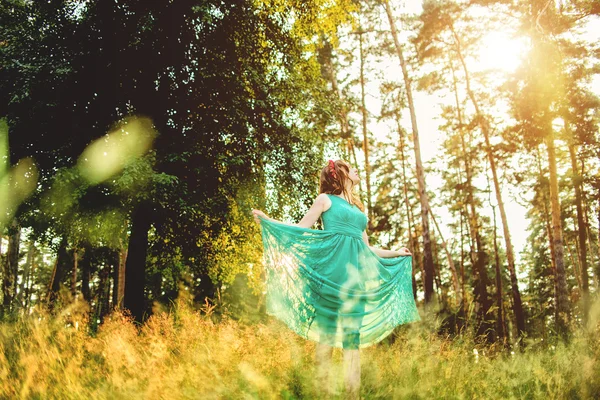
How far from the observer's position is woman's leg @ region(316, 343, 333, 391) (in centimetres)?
325

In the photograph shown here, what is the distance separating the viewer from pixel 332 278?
143 inches

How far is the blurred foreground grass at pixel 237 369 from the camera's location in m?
3.19

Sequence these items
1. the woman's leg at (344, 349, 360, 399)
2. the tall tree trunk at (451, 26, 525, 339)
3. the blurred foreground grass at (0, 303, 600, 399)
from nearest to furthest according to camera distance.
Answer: the blurred foreground grass at (0, 303, 600, 399) → the woman's leg at (344, 349, 360, 399) → the tall tree trunk at (451, 26, 525, 339)

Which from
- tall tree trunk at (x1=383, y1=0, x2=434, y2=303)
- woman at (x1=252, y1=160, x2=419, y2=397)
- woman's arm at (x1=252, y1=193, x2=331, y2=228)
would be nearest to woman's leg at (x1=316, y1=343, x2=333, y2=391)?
woman at (x1=252, y1=160, x2=419, y2=397)

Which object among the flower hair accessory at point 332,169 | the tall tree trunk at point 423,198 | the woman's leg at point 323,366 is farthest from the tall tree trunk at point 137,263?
the tall tree trunk at point 423,198

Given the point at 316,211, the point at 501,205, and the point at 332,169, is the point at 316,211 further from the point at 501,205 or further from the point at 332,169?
the point at 501,205

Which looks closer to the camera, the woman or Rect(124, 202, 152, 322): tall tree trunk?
the woman

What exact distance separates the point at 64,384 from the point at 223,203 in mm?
6079

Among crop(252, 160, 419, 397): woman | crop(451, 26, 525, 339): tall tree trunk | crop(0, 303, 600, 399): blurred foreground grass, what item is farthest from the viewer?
crop(451, 26, 525, 339): tall tree trunk

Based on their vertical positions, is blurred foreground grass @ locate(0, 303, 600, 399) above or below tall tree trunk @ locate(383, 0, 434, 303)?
below

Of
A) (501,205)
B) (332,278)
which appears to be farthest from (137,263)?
(501,205)

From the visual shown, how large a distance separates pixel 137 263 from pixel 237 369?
6.48 m

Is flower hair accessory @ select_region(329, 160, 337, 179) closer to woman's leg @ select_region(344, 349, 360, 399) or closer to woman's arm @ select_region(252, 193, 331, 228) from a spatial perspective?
woman's arm @ select_region(252, 193, 331, 228)

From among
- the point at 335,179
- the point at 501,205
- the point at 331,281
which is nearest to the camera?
the point at 331,281
